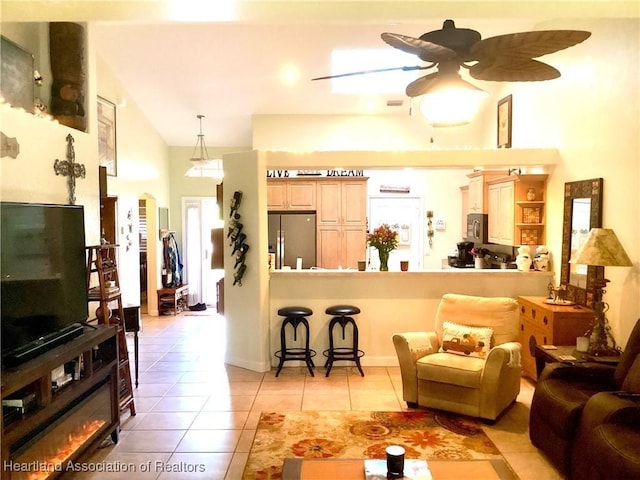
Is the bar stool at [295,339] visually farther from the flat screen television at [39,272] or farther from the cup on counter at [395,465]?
the cup on counter at [395,465]

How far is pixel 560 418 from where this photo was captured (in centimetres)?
281

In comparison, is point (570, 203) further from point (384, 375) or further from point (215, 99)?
point (215, 99)

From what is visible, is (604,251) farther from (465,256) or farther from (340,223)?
(340,223)

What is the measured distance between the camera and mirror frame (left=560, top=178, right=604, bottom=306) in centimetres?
405

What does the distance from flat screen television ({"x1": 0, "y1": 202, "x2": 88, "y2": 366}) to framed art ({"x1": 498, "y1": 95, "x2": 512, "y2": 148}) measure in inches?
204

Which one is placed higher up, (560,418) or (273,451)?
(560,418)

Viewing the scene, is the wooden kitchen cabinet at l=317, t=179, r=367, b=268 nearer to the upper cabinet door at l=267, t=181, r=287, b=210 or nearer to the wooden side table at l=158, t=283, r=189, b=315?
the upper cabinet door at l=267, t=181, r=287, b=210

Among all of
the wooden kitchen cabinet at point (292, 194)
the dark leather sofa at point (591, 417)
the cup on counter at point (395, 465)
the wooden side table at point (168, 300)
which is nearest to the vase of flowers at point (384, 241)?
the dark leather sofa at point (591, 417)

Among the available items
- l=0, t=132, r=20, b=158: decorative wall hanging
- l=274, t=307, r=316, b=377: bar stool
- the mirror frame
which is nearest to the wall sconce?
the mirror frame

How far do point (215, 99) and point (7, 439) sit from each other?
5.38 m

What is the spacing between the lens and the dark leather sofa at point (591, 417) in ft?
7.64

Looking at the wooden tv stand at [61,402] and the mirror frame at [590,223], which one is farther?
the mirror frame at [590,223]

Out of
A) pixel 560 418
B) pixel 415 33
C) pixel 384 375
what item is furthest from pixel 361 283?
pixel 415 33

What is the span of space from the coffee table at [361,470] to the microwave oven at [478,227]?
4.15m
